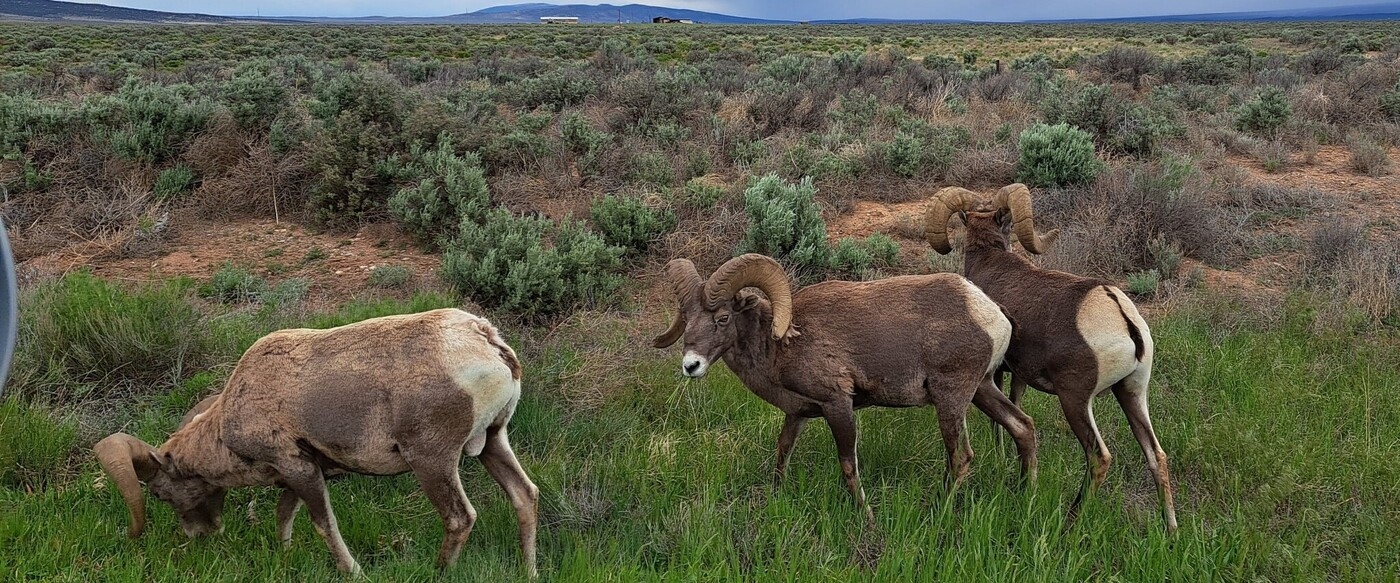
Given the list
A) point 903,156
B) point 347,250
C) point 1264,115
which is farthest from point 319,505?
point 1264,115

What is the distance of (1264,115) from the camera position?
1627 cm

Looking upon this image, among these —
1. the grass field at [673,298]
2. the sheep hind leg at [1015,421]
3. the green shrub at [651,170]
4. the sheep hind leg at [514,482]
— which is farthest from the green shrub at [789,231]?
the sheep hind leg at [514,482]

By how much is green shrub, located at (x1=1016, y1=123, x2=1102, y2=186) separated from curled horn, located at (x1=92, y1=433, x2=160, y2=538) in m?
10.2

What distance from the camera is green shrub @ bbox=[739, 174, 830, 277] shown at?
9320 mm

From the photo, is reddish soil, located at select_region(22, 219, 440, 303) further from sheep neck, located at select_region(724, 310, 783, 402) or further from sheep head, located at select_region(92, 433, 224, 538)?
sheep neck, located at select_region(724, 310, 783, 402)

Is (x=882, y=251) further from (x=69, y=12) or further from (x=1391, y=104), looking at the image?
(x=69, y=12)

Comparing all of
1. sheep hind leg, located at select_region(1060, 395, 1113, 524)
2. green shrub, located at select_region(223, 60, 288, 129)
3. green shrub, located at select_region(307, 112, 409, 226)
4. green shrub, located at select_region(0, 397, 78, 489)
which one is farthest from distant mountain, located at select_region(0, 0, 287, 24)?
sheep hind leg, located at select_region(1060, 395, 1113, 524)

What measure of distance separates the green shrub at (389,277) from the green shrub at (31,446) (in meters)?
3.65

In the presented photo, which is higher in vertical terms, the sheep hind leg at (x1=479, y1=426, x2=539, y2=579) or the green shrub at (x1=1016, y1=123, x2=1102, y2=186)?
the green shrub at (x1=1016, y1=123, x2=1102, y2=186)

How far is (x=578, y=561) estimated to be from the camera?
4.28 metres

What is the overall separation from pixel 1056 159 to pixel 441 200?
25.0 feet

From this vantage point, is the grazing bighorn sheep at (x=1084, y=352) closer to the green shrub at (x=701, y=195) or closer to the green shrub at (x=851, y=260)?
the green shrub at (x=851, y=260)

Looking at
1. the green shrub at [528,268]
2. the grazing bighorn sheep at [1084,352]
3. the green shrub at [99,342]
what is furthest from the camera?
the green shrub at [528,268]

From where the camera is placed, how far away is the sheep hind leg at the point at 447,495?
432 cm
